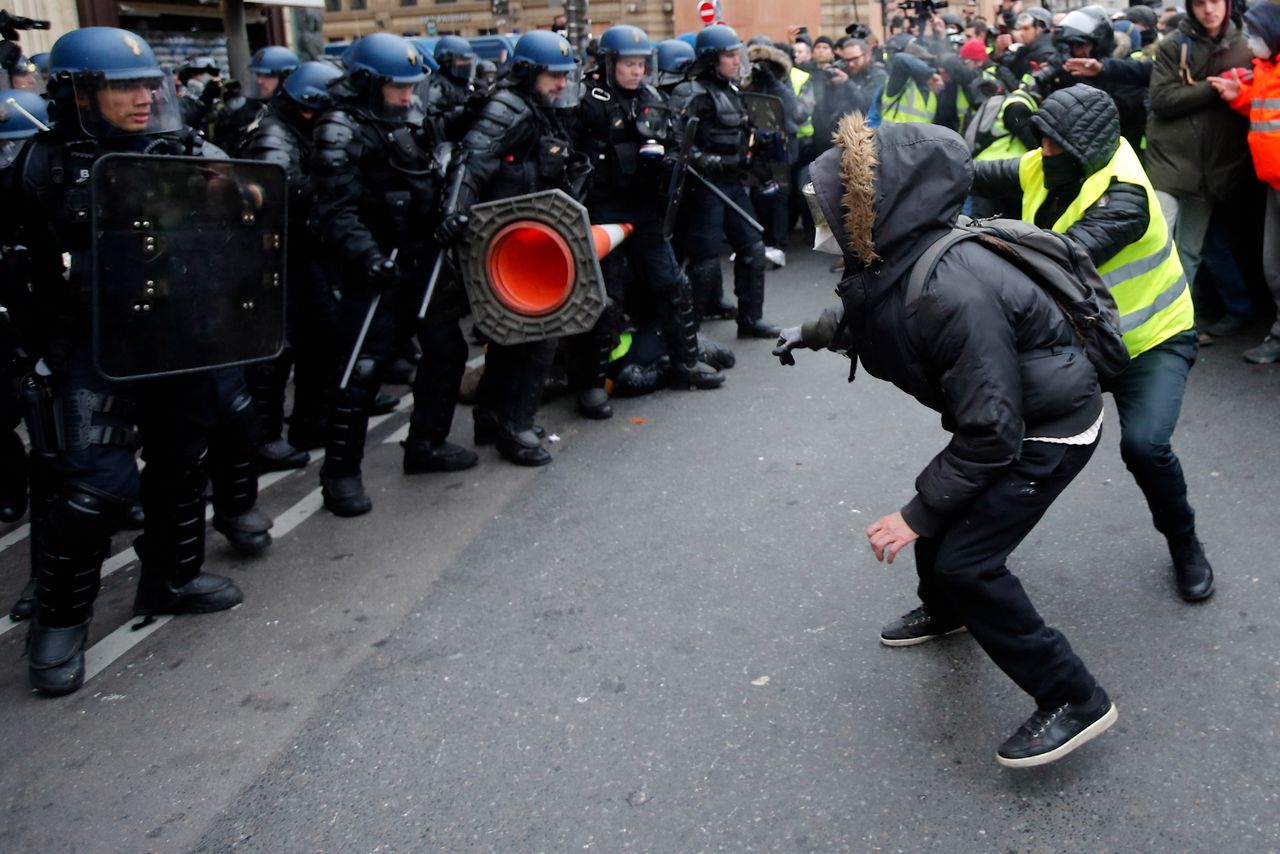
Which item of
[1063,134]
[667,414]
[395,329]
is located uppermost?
[1063,134]

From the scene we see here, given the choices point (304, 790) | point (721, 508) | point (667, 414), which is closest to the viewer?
point (304, 790)

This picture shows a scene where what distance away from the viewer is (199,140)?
411 centimetres

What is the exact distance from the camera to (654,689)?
3715 millimetres

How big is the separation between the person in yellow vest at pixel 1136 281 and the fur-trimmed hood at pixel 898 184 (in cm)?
114

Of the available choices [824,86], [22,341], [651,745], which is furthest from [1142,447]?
[824,86]

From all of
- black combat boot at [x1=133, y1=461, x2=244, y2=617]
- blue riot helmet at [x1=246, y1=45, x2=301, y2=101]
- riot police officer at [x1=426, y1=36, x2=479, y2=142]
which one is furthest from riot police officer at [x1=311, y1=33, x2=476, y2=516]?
riot police officer at [x1=426, y1=36, x2=479, y2=142]

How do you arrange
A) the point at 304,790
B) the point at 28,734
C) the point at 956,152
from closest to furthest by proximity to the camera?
the point at 956,152 → the point at 304,790 → the point at 28,734

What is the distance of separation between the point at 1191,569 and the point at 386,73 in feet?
12.1

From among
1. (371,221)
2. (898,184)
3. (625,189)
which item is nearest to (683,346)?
(625,189)

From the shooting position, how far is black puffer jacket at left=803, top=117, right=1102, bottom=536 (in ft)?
9.21

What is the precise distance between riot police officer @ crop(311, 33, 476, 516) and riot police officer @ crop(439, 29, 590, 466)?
251 millimetres

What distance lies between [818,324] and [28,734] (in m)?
2.65

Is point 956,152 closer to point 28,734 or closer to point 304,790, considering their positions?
point 304,790

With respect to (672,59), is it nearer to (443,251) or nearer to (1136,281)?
(443,251)
